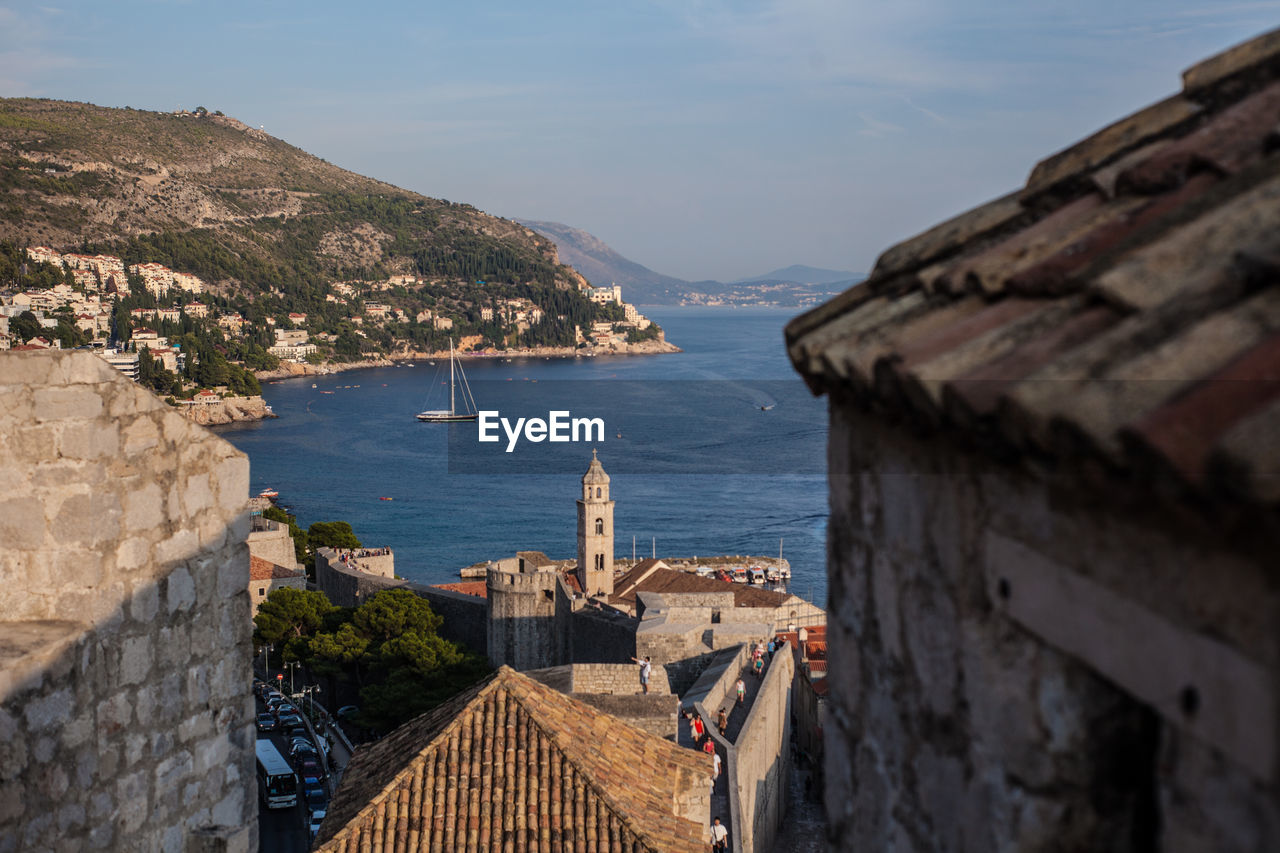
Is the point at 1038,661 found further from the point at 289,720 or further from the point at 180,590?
the point at 289,720

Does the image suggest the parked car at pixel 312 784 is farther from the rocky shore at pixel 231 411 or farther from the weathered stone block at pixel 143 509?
the rocky shore at pixel 231 411

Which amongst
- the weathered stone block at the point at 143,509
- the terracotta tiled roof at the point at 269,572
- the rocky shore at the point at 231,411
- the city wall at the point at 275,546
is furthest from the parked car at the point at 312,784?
the rocky shore at the point at 231,411

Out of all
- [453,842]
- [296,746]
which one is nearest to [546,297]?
[296,746]

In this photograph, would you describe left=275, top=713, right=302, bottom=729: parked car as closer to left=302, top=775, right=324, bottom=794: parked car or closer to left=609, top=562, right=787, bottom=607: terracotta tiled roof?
left=302, top=775, right=324, bottom=794: parked car

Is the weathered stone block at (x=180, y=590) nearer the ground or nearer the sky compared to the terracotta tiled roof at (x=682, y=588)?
nearer the sky

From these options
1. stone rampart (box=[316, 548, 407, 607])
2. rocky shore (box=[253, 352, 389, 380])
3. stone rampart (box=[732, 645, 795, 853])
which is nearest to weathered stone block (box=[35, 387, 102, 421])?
stone rampart (box=[732, 645, 795, 853])

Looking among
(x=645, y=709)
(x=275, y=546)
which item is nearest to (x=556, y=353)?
(x=275, y=546)

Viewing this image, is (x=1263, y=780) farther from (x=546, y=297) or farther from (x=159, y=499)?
(x=546, y=297)
